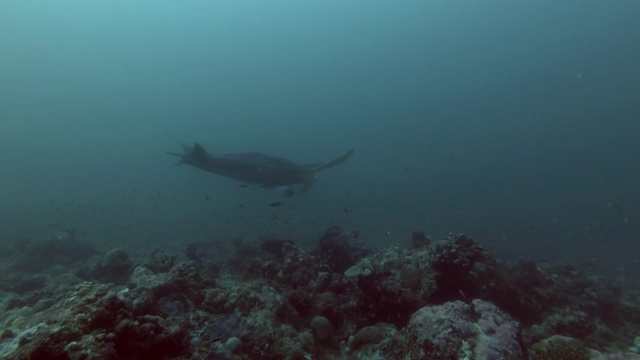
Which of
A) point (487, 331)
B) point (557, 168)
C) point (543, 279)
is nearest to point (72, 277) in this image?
point (487, 331)

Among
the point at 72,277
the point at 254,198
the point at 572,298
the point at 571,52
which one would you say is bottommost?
the point at 254,198

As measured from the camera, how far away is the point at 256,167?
16141 millimetres

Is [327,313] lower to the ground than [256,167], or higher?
lower

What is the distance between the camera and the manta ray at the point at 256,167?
15033 millimetres

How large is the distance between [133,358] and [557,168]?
412ft

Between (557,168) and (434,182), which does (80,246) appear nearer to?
(434,182)

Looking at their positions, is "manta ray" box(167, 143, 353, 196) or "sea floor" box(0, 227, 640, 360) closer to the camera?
"sea floor" box(0, 227, 640, 360)

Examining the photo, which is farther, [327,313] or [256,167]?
[256,167]

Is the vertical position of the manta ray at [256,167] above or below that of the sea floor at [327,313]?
above

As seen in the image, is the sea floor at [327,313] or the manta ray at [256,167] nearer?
the sea floor at [327,313]

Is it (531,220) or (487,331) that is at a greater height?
(487,331)

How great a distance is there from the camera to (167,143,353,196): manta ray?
15.0m

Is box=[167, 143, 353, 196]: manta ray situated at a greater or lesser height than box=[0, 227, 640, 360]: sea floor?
greater

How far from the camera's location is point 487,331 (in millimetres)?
4883
